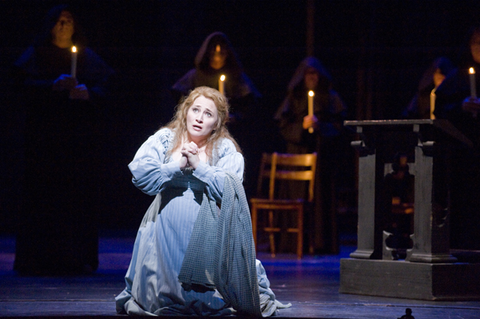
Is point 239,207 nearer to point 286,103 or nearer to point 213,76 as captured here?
point 213,76

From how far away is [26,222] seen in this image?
17.2 ft

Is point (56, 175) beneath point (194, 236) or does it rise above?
above

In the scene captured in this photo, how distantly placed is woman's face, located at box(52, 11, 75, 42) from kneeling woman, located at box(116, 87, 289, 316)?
2104 mm

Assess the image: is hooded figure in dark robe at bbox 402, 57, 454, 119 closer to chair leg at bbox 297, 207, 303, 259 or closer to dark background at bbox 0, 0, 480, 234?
chair leg at bbox 297, 207, 303, 259

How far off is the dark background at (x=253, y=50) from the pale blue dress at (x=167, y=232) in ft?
16.2

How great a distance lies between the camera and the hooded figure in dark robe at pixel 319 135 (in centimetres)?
701

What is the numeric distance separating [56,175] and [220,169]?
6.92 ft

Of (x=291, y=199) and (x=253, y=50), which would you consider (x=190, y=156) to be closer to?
(x=291, y=199)

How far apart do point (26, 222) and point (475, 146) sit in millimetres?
3271

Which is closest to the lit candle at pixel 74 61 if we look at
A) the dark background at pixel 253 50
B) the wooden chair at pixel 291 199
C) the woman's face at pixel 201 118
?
the woman's face at pixel 201 118

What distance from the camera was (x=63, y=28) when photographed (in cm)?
540

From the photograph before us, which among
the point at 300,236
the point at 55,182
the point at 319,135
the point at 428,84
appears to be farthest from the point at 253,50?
the point at 55,182

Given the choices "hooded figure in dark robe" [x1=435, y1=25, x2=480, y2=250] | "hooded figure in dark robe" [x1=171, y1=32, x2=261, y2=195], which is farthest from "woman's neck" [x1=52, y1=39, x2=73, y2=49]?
"hooded figure in dark robe" [x1=435, y1=25, x2=480, y2=250]

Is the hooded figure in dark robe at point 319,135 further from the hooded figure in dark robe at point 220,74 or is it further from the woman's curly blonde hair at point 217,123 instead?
the woman's curly blonde hair at point 217,123
